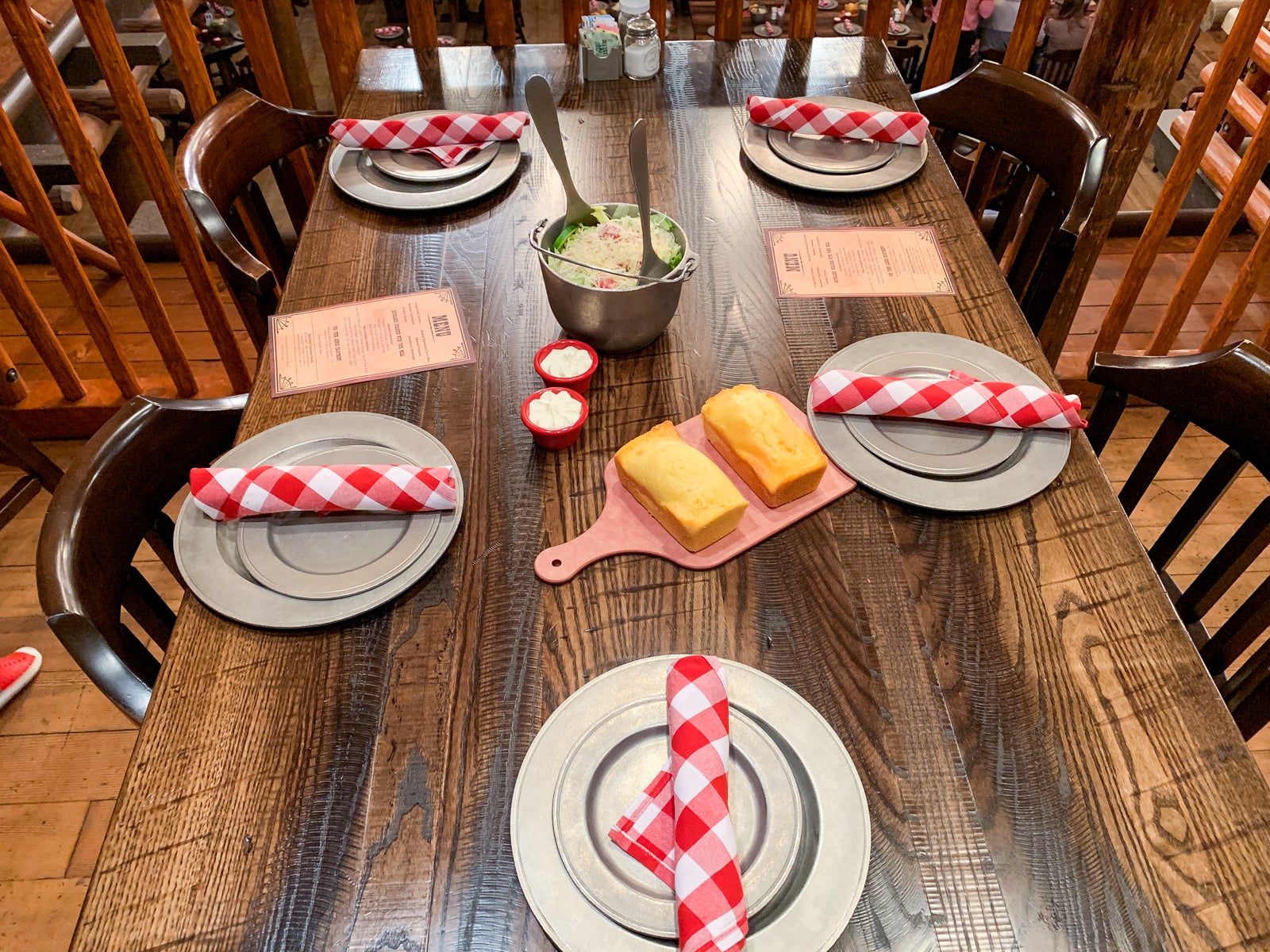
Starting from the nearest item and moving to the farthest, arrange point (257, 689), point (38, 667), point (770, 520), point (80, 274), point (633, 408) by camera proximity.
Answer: point (257, 689) < point (770, 520) < point (633, 408) < point (38, 667) < point (80, 274)

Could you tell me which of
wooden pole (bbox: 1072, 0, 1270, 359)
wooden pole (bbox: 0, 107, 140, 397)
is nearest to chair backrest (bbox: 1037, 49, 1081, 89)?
wooden pole (bbox: 1072, 0, 1270, 359)

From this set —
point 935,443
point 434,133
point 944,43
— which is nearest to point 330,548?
point 935,443

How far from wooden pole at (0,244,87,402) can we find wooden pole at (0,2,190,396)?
9 centimetres

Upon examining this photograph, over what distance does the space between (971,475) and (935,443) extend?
0.06 m

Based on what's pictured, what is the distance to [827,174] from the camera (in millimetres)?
1527

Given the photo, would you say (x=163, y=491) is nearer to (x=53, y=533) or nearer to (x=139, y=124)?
(x=53, y=533)

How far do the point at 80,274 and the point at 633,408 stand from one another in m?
1.68

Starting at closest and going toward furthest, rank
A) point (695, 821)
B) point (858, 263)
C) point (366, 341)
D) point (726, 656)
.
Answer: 1. point (695, 821)
2. point (726, 656)
3. point (366, 341)
4. point (858, 263)

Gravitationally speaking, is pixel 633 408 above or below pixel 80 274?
above

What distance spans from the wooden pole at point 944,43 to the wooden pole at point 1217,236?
664mm

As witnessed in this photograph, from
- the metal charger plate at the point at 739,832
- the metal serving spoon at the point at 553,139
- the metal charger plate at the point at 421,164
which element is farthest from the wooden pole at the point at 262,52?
the metal charger plate at the point at 739,832

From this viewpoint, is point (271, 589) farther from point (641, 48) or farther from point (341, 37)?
point (341, 37)

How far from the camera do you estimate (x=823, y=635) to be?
950mm

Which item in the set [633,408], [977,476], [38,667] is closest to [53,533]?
[633,408]
